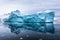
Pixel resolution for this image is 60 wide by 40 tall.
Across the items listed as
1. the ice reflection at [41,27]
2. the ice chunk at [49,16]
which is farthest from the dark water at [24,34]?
the ice chunk at [49,16]

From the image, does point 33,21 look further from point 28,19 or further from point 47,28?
point 47,28

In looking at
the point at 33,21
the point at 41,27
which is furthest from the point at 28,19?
the point at 41,27

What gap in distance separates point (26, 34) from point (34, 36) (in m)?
0.11

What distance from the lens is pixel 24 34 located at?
77.0 inches

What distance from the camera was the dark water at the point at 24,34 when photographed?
1.93 metres

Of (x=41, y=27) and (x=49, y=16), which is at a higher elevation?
(x=49, y=16)

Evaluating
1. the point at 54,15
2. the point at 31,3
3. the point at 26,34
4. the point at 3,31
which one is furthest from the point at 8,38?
the point at 54,15

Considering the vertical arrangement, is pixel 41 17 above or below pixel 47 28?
above

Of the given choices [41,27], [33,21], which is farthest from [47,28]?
[33,21]

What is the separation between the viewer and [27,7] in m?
1.96

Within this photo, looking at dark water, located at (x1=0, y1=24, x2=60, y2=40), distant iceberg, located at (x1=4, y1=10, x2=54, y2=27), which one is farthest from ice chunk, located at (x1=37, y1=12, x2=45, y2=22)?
dark water, located at (x1=0, y1=24, x2=60, y2=40)

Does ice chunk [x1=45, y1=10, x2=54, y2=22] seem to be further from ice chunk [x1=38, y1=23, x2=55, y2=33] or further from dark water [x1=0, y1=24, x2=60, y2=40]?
dark water [x1=0, y1=24, x2=60, y2=40]

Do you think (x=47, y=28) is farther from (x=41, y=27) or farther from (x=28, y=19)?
(x=28, y=19)

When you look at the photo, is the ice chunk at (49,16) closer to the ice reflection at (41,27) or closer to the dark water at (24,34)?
the ice reflection at (41,27)
